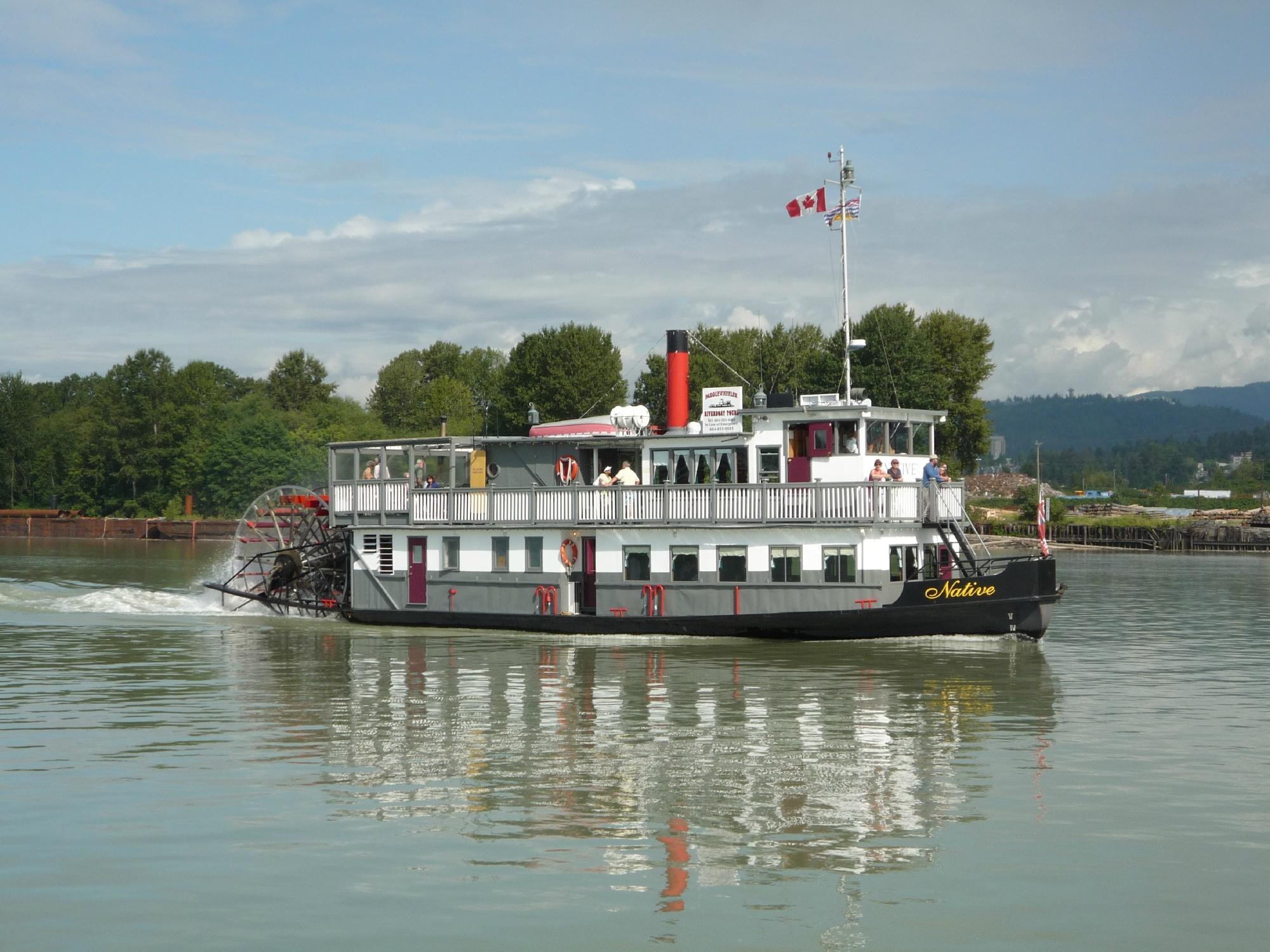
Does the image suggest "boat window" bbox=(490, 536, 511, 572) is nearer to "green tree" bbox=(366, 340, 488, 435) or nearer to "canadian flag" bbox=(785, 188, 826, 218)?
"canadian flag" bbox=(785, 188, 826, 218)

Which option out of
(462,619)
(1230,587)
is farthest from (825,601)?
(1230,587)

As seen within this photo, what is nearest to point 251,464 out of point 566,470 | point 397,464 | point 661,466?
point 397,464

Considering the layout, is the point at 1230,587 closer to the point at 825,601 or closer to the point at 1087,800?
the point at 825,601

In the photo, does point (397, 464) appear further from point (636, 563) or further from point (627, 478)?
point (636, 563)

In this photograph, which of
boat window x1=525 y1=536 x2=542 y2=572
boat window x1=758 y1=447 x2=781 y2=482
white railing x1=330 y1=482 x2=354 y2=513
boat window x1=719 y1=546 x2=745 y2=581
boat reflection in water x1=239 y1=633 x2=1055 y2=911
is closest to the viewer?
boat reflection in water x1=239 y1=633 x2=1055 y2=911

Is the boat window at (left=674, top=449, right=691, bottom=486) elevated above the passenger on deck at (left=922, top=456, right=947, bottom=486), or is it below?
above

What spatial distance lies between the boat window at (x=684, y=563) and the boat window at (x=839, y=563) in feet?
10.1

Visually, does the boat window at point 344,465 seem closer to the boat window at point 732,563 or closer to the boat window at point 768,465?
the boat window at point 732,563

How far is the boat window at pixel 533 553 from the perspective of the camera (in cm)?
3194

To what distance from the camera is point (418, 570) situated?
110 feet

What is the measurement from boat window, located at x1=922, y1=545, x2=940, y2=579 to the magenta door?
12.4m

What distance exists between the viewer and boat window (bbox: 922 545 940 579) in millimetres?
29250

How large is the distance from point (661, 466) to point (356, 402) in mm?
104239

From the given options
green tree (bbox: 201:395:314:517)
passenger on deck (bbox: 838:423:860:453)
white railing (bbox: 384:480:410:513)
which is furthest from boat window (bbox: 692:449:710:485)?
green tree (bbox: 201:395:314:517)
